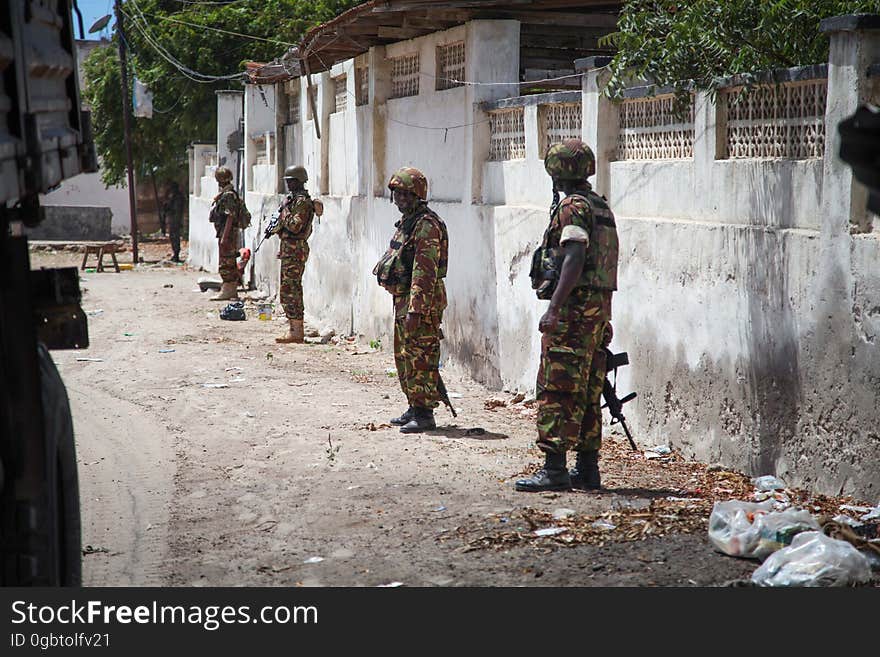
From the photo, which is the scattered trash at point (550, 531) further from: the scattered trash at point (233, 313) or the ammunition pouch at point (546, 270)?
the scattered trash at point (233, 313)

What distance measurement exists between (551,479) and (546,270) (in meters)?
1.08

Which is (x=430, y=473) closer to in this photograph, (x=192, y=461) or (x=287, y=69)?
(x=192, y=461)

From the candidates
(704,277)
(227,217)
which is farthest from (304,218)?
(704,277)

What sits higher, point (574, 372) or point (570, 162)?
point (570, 162)

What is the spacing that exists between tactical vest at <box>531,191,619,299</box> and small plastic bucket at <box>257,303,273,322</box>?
30.8 ft

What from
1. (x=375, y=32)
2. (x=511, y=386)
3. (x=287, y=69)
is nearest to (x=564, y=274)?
(x=511, y=386)

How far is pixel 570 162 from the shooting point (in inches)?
229

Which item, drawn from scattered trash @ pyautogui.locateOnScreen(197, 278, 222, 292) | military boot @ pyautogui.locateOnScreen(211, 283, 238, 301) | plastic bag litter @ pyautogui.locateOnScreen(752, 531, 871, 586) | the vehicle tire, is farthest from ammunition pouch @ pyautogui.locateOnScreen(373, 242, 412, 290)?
scattered trash @ pyautogui.locateOnScreen(197, 278, 222, 292)

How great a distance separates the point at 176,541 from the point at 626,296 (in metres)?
3.39

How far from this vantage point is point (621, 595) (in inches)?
167

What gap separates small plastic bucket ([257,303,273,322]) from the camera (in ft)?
49.0

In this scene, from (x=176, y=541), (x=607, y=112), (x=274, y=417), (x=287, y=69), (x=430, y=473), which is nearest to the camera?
(x=176, y=541)

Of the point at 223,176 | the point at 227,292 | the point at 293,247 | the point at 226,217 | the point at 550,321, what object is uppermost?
the point at 223,176

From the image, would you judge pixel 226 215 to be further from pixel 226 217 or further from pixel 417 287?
pixel 417 287
